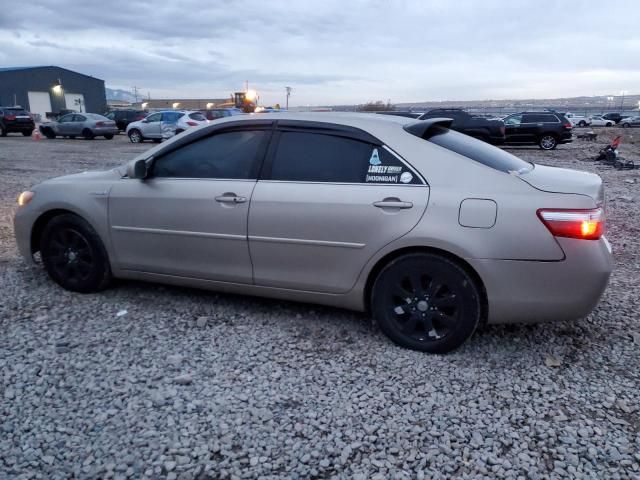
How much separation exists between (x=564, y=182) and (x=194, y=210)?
8.43 ft

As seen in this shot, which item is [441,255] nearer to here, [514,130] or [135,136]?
[514,130]

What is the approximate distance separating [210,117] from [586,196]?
2380 centimetres

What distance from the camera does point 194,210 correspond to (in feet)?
12.5

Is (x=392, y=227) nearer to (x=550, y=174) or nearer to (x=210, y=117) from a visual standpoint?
(x=550, y=174)

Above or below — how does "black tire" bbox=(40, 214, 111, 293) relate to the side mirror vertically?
below

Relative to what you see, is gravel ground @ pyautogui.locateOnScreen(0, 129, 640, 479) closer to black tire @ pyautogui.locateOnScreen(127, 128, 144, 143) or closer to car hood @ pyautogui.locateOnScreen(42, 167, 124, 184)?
car hood @ pyautogui.locateOnScreen(42, 167, 124, 184)

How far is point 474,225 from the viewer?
311cm

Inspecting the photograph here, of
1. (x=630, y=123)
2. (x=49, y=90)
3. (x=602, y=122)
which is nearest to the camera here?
(x=630, y=123)

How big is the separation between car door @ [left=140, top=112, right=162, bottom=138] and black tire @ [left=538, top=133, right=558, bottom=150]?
16095mm

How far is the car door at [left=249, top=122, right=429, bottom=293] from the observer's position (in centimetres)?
330

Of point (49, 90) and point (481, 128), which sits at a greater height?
point (49, 90)

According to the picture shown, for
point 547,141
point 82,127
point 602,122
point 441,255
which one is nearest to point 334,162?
point 441,255

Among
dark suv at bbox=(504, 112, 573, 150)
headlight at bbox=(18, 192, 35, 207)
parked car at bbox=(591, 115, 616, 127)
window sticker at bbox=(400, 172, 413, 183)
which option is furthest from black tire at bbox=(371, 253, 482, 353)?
parked car at bbox=(591, 115, 616, 127)

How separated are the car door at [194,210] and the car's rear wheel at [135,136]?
20.4 m
